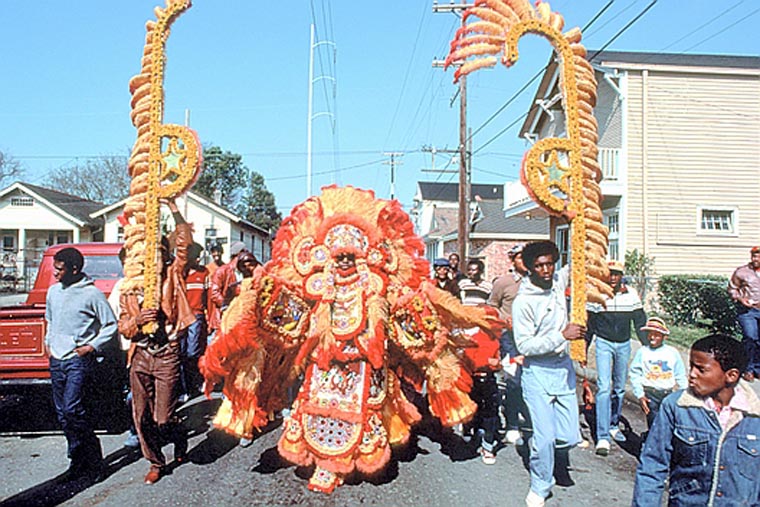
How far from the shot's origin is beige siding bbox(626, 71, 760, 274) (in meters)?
16.3

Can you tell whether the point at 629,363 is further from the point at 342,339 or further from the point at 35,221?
the point at 35,221

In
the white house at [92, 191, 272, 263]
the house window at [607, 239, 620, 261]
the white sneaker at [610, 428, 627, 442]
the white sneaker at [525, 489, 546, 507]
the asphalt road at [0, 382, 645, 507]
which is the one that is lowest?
the asphalt road at [0, 382, 645, 507]

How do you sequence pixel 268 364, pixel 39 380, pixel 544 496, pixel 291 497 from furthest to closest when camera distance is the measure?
pixel 39 380, pixel 268 364, pixel 291 497, pixel 544 496

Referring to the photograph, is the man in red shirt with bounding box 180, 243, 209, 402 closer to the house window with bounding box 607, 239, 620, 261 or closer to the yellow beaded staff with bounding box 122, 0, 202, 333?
the yellow beaded staff with bounding box 122, 0, 202, 333

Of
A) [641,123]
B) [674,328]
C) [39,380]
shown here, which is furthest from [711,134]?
[39,380]

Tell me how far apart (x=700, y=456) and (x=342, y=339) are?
2.54 meters

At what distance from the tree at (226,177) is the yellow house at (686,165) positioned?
31.6 meters

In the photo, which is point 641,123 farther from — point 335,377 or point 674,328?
point 335,377

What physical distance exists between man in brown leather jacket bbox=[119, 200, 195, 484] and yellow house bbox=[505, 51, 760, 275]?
13.6 m

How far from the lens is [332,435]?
458 cm

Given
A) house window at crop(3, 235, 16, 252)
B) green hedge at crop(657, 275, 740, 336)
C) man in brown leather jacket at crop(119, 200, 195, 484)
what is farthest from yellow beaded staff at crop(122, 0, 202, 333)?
house window at crop(3, 235, 16, 252)

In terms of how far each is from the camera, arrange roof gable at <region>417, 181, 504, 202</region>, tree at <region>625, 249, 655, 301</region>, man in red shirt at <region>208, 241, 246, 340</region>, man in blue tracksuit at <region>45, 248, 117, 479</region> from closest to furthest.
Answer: man in blue tracksuit at <region>45, 248, 117, 479</region>, man in red shirt at <region>208, 241, 246, 340</region>, tree at <region>625, 249, 655, 301</region>, roof gable at <region>417, 181, 504, 202</region>

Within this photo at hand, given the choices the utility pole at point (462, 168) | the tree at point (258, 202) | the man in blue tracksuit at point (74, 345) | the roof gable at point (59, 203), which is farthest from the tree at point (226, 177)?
the man in blue tracksuit at point (74, 345)

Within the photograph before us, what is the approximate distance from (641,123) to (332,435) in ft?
47.8
